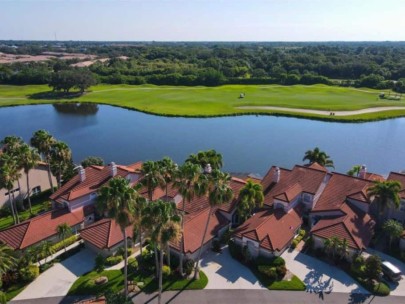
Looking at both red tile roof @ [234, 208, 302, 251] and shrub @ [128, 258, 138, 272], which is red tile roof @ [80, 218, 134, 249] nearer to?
shrub @ [128, 258, 138, 272]

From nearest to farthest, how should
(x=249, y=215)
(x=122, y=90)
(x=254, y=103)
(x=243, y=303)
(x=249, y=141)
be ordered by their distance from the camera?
(x=243, y=303)
(x=249, y=215)
(x=249, y=141)
(x=254, y=103)
(x=122, y=90)

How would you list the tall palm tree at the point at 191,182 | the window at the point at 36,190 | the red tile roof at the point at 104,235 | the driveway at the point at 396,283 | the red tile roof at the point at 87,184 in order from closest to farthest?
the tall palm tree at the point at 191,182
the driveway at the point at 396,283
the red tile roof at the point at 104,235
the red tile roof at the point at 87,184
the window at the point at 36,190

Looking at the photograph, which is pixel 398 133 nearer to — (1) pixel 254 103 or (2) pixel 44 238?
(1) pixel 254 103

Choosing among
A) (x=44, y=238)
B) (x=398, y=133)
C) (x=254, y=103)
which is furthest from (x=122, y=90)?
(x=44, y=238)

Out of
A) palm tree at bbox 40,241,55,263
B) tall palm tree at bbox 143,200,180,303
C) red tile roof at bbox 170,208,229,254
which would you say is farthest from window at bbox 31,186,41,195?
tall palm tree at bbox 143,200,180,303

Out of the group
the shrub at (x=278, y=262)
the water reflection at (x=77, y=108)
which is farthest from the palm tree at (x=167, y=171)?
the water reflection at (x=77, y=108)

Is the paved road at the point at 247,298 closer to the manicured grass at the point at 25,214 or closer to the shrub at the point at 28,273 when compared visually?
the shrub at the point at 28,273

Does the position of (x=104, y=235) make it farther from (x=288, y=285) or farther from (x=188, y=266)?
(x=288, y=285)
